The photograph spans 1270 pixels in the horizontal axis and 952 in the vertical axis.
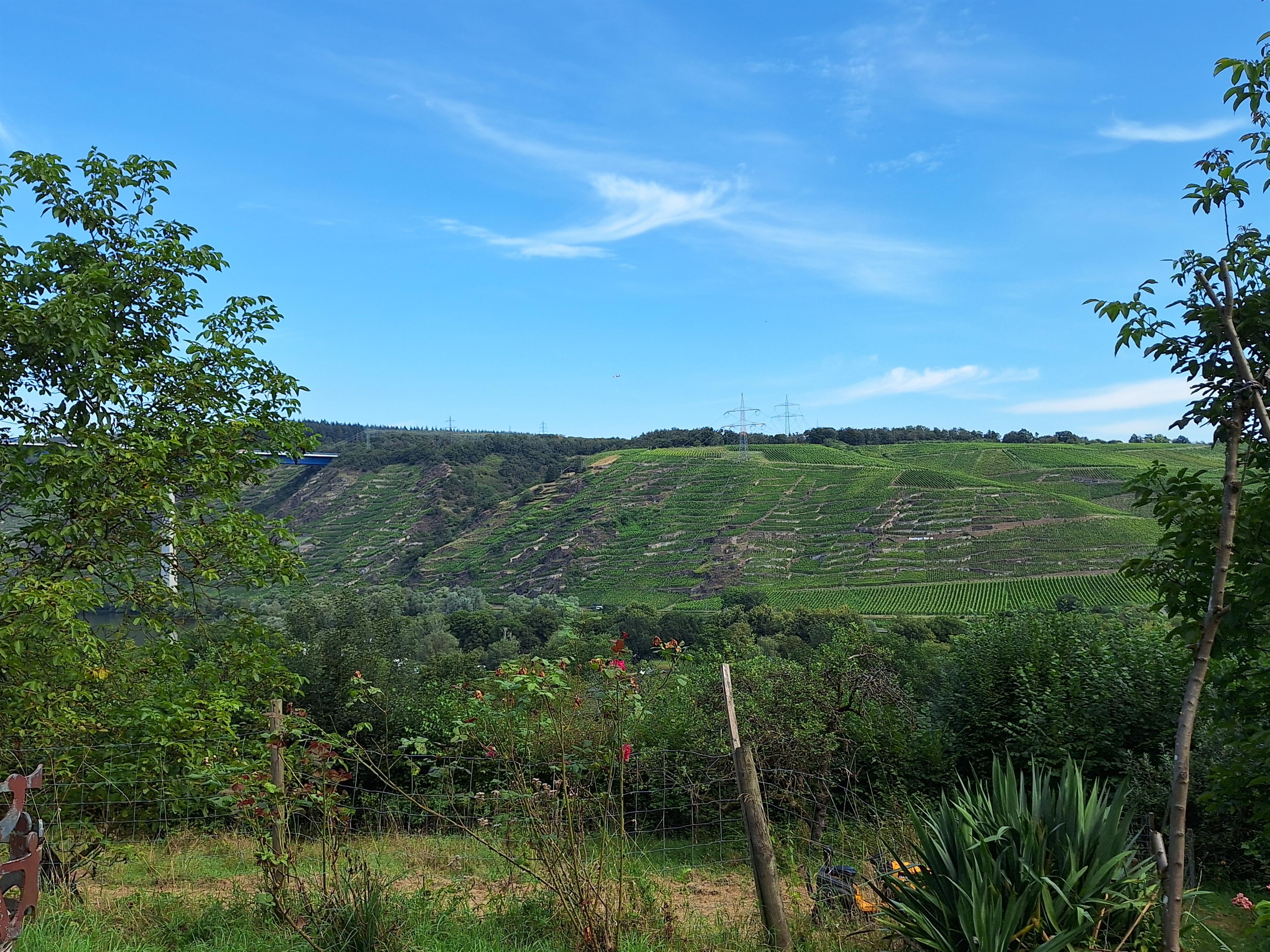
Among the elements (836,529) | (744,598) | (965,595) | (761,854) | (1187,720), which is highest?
(1187,720)

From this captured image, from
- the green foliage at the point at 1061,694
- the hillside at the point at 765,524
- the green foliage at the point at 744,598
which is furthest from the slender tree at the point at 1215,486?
the green foliage at the point at 744,598

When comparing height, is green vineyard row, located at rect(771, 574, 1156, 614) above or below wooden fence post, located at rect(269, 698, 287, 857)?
below

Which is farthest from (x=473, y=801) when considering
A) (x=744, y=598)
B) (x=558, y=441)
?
(x=558, y=441)

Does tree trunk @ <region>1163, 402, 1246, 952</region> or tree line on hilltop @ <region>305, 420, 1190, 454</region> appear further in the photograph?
tree line on hilltop @ <region>305, 420, 1190, 454</region>

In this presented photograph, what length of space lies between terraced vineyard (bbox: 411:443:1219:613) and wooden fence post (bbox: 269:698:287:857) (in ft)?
149

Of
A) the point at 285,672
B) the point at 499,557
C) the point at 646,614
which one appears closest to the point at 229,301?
the point at 285,672

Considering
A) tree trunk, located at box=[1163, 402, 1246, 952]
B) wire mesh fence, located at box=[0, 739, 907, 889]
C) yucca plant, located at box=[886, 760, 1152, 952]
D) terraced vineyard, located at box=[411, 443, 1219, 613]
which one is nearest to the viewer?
tree trunk, located at box=[1163, 402, 1246, 952]

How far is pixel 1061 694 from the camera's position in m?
7.35

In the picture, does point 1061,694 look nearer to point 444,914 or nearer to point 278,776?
point 444,914

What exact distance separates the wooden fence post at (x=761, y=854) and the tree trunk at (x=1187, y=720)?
5.32 ft

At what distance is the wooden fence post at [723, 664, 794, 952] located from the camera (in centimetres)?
364

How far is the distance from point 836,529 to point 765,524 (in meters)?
6.52

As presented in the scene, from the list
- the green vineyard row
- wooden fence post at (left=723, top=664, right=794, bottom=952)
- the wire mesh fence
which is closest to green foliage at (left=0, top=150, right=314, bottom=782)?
the wire mesh fence

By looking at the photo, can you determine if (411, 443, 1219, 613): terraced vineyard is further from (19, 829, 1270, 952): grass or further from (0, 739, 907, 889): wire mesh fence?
(19, 829, 1270, 952): grass
